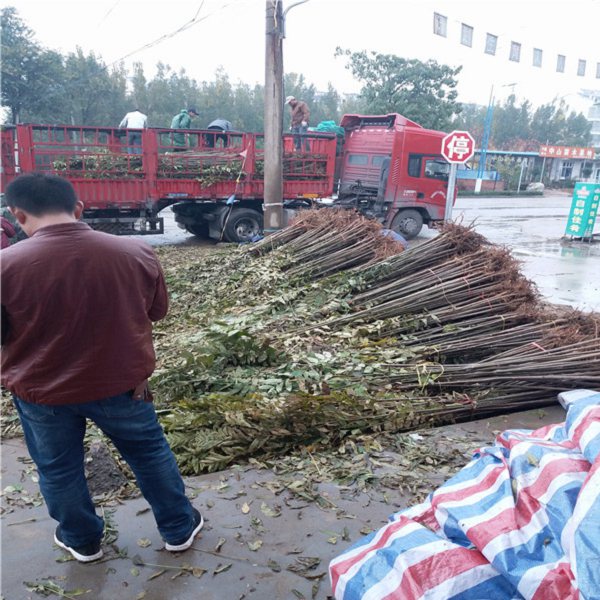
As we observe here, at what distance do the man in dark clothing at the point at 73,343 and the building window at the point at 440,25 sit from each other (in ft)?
A: 70.2

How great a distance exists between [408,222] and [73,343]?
1199 cm

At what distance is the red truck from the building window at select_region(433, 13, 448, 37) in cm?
947

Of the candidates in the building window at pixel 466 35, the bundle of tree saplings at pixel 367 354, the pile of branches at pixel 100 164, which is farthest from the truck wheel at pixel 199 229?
the building window at pixel 466 35

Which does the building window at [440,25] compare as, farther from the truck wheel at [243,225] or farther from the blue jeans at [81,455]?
the blue jeans at [81,455]

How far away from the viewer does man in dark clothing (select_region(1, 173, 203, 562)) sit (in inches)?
74.9

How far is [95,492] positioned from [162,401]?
940 mm

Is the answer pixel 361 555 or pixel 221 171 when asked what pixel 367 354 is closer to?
pixel 361 555

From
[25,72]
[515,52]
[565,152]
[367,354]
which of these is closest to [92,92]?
[25,72]

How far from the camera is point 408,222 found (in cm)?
1321

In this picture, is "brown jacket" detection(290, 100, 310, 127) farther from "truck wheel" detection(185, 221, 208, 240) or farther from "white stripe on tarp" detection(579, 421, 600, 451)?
"white stripe on tarp" detection(579, 421, 600, 451)

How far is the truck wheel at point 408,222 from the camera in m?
13.1

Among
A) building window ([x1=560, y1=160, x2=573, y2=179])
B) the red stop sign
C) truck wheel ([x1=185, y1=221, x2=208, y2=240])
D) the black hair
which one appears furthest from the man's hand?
building window ([x1=560, y1=160, x2=573, y2=179])

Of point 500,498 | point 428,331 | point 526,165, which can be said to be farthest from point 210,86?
point 500,498

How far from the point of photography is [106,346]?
2012 millimetres
